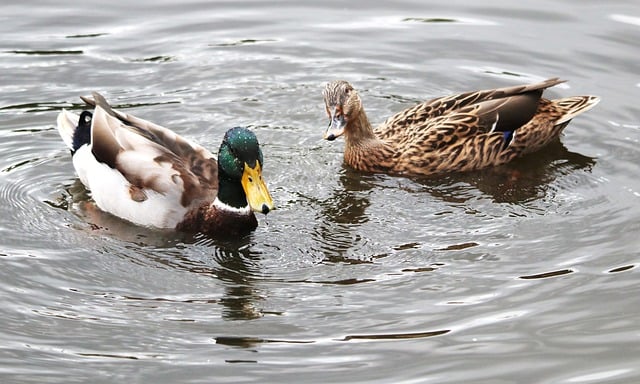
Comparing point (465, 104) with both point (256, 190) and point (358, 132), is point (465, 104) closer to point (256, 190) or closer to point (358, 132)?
point (358, 132)

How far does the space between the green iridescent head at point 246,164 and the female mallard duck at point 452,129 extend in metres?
1.38

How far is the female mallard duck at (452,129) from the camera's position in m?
11.1

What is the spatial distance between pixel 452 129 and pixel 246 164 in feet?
7.99

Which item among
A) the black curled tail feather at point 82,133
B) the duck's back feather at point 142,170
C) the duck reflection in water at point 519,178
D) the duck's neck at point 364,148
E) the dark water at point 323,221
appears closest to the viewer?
the dark water at point 323,221

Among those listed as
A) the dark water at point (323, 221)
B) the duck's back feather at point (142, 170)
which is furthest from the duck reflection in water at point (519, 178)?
the duck's back feather at point (142, 170)

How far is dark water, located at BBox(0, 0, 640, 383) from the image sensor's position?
7855mm

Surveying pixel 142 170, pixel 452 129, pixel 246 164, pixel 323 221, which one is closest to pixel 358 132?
pixel 452 129

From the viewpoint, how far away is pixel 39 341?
8.00 meters

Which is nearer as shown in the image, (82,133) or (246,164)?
(246,164)

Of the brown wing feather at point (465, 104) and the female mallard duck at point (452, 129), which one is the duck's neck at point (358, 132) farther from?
the brown wing feather at point (465, 104)

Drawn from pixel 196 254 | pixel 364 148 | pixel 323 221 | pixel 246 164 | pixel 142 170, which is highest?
pixel 246 164

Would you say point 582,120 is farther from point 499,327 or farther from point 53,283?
point 53,283

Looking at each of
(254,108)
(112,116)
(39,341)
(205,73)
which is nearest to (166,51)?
(205,73)

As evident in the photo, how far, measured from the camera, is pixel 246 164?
9609 mm
